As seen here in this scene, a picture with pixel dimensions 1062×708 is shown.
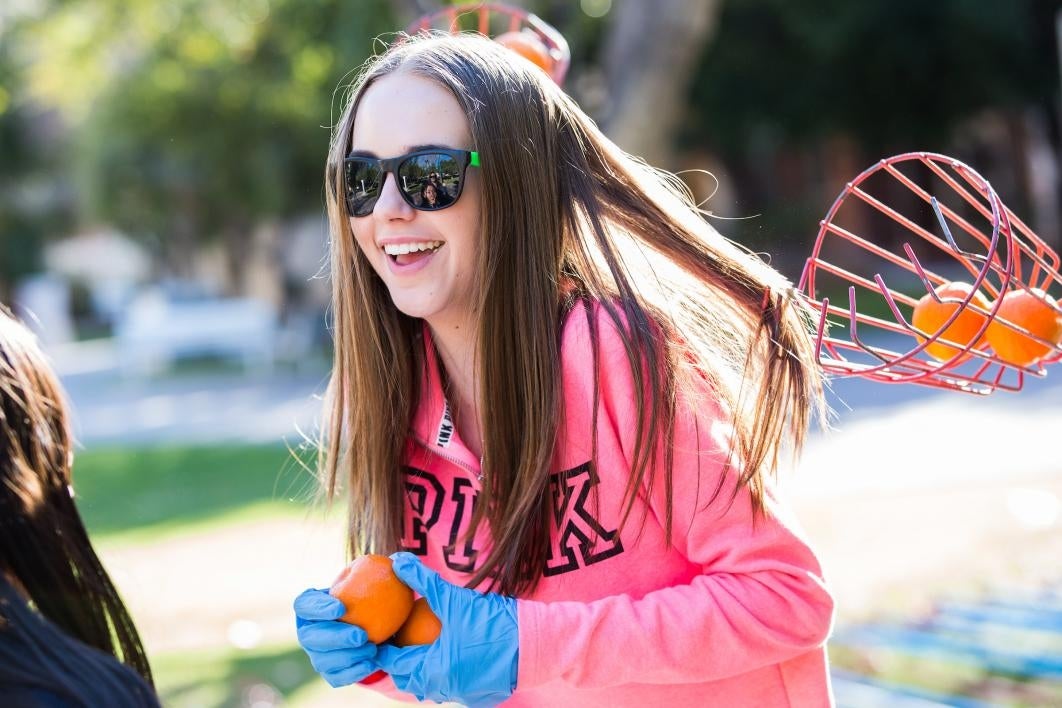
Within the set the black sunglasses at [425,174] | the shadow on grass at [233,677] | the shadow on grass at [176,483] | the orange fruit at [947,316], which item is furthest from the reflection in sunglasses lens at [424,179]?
the shadow on grass at [176,483]

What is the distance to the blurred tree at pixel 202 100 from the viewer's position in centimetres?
1208

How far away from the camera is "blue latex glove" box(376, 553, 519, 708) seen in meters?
1.54

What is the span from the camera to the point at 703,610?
1.54 metres

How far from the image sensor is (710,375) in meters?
1.66

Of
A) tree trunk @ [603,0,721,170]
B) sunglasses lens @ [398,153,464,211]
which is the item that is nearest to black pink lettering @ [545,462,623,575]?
sunglasses lens @ [398,153,464,211]

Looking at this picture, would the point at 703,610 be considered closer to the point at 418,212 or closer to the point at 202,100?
the point at 418,212

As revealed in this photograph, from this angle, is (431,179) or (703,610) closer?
(703,610)

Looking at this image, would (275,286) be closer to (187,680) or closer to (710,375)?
(187,680)

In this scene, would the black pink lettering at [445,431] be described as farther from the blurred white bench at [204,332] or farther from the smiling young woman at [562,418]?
the blurred white bench at [204,332]

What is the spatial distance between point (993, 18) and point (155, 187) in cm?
1342

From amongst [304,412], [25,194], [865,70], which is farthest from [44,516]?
[25,194]

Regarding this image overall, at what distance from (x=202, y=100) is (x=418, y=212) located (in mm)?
16273

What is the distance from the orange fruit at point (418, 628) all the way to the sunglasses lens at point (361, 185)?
60 centimetres

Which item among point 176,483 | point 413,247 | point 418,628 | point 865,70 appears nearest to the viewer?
point 418,628
